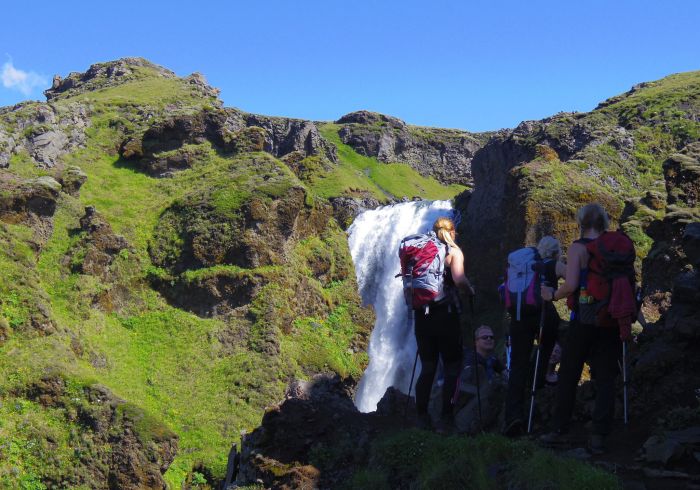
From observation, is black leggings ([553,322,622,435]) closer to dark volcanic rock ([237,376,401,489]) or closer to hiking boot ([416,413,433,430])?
hiking boot ([416,413,433,430])

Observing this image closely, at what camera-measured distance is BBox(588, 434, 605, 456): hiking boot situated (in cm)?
683

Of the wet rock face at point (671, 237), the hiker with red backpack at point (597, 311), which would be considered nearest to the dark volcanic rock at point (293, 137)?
the wet rock face at point (671, 237)

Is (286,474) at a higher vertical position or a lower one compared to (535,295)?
lower

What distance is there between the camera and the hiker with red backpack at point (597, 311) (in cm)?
703

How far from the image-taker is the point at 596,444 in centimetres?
689

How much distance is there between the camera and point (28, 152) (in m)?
34.2

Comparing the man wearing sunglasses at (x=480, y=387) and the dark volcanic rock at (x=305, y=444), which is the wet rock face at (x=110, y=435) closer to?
the dark volcanic rock at (x=305, y=444)

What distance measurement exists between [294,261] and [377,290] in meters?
8.43

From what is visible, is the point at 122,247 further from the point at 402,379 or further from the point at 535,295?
the point at 535,295

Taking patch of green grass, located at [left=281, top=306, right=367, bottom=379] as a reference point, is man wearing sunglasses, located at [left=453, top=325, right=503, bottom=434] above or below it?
below

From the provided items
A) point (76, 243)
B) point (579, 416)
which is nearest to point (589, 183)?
point (579, 416)

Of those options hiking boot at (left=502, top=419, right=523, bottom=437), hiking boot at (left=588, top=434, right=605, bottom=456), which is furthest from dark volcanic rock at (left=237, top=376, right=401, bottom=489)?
hiking boot at (left=588, top=434, right=605, bottom=456)

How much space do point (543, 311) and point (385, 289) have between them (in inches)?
1171

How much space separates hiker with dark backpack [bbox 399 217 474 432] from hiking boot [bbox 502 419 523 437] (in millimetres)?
794
